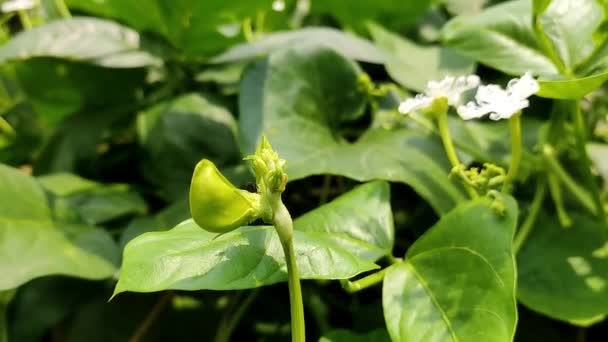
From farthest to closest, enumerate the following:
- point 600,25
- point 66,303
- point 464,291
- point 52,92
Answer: point 52,92 → point 66,303 → point 600,25 → point 464,291

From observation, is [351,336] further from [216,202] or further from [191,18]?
[191,18]

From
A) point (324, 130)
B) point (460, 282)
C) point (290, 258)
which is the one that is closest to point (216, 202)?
point (290, 258)

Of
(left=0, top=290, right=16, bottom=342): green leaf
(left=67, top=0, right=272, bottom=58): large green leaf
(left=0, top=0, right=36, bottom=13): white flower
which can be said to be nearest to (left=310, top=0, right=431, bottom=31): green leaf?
(left=67, top=0, right=272, bottom=58): large green leaf

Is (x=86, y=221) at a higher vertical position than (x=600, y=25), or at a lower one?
lower

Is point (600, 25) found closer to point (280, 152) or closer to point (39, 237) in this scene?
point (280, 152)

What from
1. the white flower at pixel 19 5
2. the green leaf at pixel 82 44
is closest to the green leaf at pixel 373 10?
the green leaf at pixel 82 44

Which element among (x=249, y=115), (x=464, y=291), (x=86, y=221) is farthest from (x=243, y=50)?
(x=464, y=291)

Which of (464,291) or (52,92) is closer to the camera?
(464,291)
